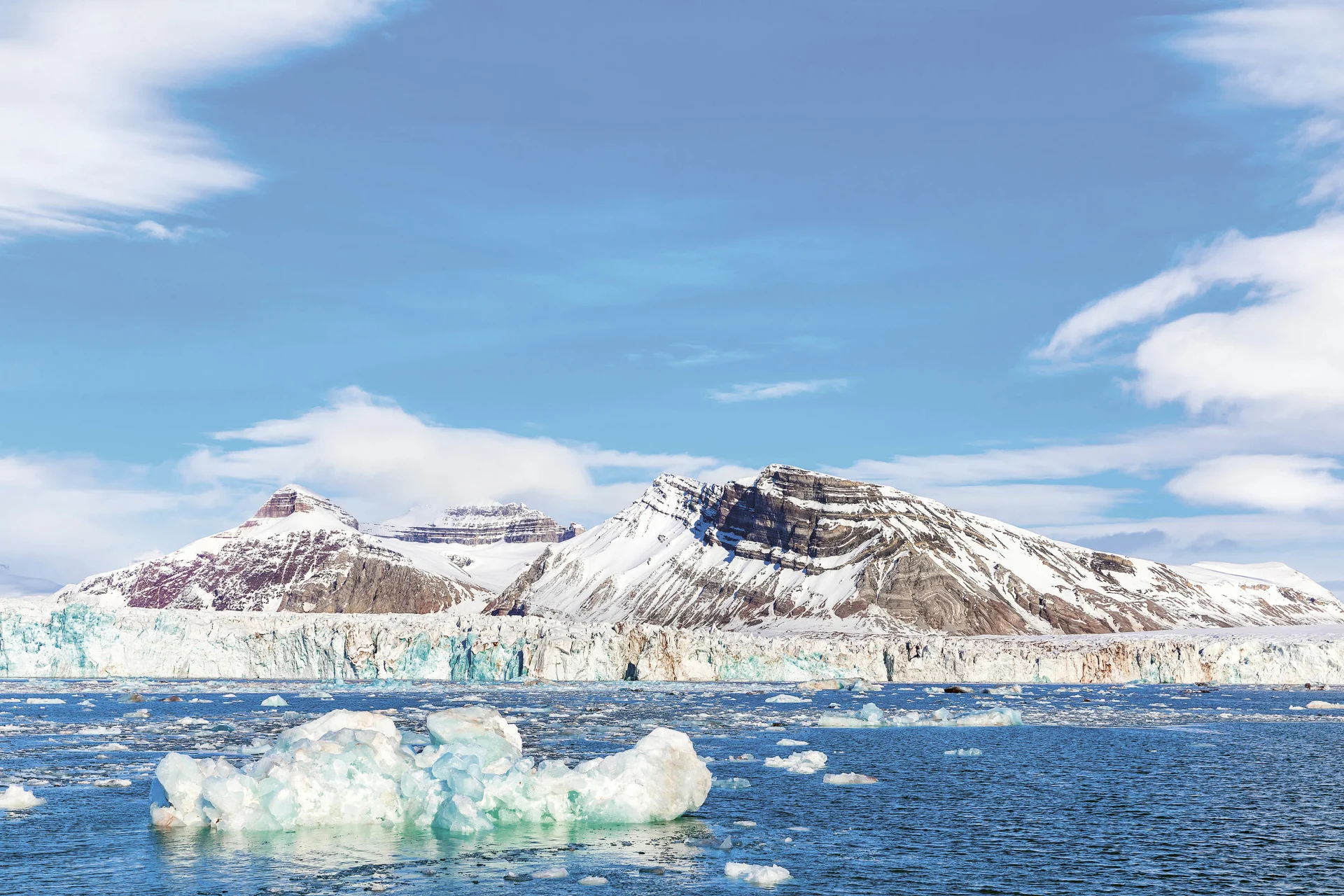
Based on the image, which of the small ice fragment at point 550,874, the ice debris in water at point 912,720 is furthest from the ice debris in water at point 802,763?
the ice debris in water at point 912,720

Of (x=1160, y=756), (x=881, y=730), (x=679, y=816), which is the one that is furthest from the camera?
(x=881, y=730)

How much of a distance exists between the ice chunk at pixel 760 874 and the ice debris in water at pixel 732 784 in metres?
11.9

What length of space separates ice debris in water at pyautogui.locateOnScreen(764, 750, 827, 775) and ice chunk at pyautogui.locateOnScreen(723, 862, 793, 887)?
16631 mm

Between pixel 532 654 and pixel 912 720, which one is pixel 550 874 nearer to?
pixel 912 720

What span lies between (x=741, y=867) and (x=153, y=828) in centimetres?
1467

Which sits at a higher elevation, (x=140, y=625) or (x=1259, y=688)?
(x=140, y=625)

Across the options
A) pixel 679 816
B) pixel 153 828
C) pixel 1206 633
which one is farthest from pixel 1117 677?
pixel 153 828

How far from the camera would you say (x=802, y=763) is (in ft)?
132

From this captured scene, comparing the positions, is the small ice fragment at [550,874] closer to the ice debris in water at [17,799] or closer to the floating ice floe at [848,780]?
the floating ice floe at [848,780]

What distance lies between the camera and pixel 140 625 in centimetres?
10825

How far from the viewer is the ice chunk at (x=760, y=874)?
22562 millimetres

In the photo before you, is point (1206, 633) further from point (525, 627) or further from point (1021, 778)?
point (1021, 778)

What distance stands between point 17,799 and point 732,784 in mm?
19733

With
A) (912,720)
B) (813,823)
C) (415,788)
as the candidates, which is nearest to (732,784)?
(813,823)
